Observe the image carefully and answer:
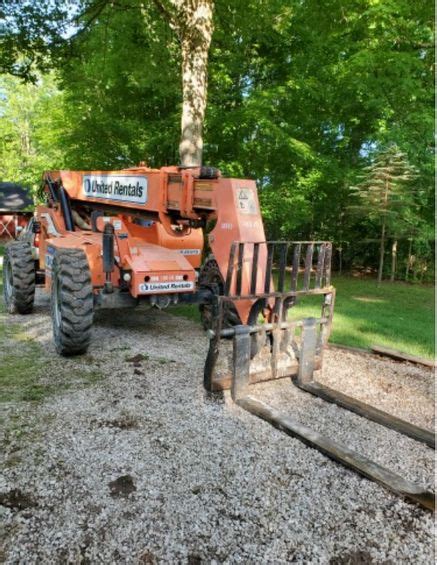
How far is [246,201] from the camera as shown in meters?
4.41

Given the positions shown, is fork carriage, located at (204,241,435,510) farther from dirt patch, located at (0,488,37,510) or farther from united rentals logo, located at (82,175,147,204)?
dirt patch, located at (0,488,37,510)

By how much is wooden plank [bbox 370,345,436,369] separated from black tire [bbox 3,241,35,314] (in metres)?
5.19

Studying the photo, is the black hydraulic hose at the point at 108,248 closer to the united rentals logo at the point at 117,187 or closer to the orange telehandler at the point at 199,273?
the orange telehandler at the point at 199,273

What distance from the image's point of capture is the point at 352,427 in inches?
157

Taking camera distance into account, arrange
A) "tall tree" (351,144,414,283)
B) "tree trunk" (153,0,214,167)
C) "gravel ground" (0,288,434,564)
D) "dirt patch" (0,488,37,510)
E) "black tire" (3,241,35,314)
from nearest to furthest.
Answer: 1. "gravel ground" (0,288,434,564)
2. "dirt patch" (0,488,37,510)
3. "black tire" (3,241,35,314)
4. "tree trunk" (153,0,214,167)
5. "tall tree" (351,144,414,283)

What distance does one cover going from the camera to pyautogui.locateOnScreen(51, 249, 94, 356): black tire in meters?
5.27

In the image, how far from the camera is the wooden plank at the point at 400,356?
577 centimetres

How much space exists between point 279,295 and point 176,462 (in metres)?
1.87

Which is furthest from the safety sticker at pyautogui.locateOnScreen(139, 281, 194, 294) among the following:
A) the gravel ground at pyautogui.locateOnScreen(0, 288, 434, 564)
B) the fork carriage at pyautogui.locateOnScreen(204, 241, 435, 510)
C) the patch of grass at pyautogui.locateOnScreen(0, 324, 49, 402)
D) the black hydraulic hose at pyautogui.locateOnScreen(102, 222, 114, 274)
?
the patch of grass at pyautogui.locateOnScreen(0, 324, 49, 402)

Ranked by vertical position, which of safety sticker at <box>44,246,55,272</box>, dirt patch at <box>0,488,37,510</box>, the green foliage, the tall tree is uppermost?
the green foliage

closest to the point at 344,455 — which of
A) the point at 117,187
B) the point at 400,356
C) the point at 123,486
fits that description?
the point at 123,486

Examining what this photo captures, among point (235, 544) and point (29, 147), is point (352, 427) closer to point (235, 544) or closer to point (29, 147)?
point (235, 544)

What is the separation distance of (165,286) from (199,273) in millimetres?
1049

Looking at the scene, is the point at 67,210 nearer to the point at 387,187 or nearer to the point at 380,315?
the point at 380,315
